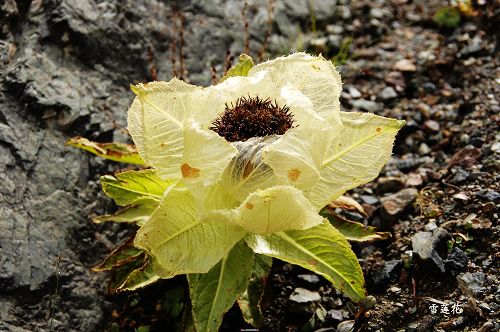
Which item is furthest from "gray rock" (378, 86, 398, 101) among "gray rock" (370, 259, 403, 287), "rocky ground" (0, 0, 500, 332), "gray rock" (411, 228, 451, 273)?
"gray rock" (370, 259, 403, 287)

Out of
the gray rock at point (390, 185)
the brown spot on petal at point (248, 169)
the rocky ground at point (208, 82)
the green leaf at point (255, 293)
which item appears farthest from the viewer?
the gray rock at point (390, 185)

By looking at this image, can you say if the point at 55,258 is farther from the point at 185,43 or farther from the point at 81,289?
the point at 185,43

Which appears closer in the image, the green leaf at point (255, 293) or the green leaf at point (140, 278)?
the green leaf at point (140, 278)

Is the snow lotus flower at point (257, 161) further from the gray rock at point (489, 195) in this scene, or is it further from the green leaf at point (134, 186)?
the gray rock at point (489, 195)

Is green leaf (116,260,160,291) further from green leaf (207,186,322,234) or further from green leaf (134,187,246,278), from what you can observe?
green leaf (207,186,322,234)

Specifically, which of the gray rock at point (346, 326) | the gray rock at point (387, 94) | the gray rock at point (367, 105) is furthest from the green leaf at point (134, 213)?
the gray rock at point (387, 94)

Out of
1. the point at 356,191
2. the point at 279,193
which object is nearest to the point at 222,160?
the point at 279,193

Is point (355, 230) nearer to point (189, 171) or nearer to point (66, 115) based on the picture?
point (189, 171)
